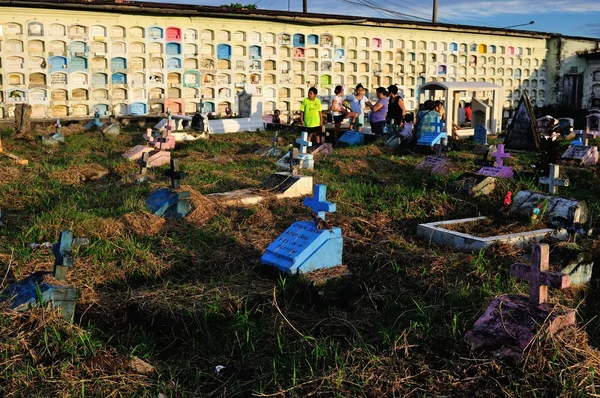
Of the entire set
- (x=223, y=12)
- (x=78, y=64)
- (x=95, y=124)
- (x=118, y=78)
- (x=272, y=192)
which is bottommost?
(x=272, y=192)

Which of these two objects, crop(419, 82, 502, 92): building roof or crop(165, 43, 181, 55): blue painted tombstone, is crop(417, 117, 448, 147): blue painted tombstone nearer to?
crop(419, 82, 502, 92): building roof

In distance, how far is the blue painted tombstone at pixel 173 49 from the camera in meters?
14.7

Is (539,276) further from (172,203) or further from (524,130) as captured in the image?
(524,130)

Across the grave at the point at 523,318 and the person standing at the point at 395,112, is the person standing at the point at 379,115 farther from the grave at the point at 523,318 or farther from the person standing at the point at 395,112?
the grave at the point at 523,318

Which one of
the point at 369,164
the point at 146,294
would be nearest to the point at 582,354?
the point at 146,294

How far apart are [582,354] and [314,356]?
1.08 metres

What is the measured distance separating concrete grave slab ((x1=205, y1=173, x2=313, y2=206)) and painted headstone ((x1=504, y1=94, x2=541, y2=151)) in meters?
4.48

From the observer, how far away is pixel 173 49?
581 inches

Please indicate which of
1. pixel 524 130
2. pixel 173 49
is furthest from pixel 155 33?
pixel 524 130

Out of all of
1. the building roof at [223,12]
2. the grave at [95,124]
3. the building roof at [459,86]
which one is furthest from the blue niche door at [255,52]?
the building roof at [459,86]

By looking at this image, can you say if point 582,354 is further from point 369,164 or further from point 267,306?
point 369,164

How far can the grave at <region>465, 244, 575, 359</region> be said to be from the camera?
2.56 metres

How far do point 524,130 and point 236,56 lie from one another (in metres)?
8.07

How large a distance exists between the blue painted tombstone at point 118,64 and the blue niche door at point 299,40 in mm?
4426
